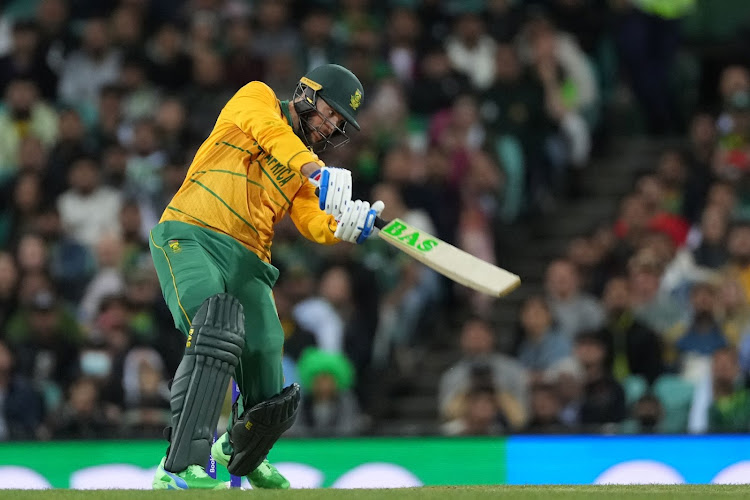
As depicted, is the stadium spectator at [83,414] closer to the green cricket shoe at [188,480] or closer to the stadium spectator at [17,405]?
the stadium spectator at [17,405]

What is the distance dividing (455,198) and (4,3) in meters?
6.19

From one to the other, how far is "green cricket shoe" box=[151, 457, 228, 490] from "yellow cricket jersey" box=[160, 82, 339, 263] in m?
1.22

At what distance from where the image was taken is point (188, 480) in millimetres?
6355

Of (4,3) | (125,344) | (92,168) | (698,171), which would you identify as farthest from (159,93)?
(698,171)

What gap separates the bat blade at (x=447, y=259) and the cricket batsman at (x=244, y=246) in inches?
8.7

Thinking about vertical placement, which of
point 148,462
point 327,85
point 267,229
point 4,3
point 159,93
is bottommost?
point 148,462

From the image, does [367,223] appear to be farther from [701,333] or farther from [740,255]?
[740,255]

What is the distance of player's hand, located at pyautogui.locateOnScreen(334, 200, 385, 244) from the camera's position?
6500 mm

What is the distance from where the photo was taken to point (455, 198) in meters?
12.9

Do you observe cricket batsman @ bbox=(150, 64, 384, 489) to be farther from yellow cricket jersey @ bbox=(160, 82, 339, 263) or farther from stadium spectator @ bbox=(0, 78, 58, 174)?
stadium spectator @ bbox=(0, 78, 58, 174)

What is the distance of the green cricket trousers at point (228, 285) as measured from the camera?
21.8 ft

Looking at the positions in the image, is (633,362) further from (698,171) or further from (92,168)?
(92,168)

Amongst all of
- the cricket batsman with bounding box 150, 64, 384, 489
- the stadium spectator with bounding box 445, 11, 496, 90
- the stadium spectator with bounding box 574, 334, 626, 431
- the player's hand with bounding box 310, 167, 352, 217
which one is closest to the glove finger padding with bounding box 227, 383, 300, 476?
the cricket batsman with bounding box 150, 64, 384, 489

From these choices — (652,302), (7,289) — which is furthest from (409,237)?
(7,289)
